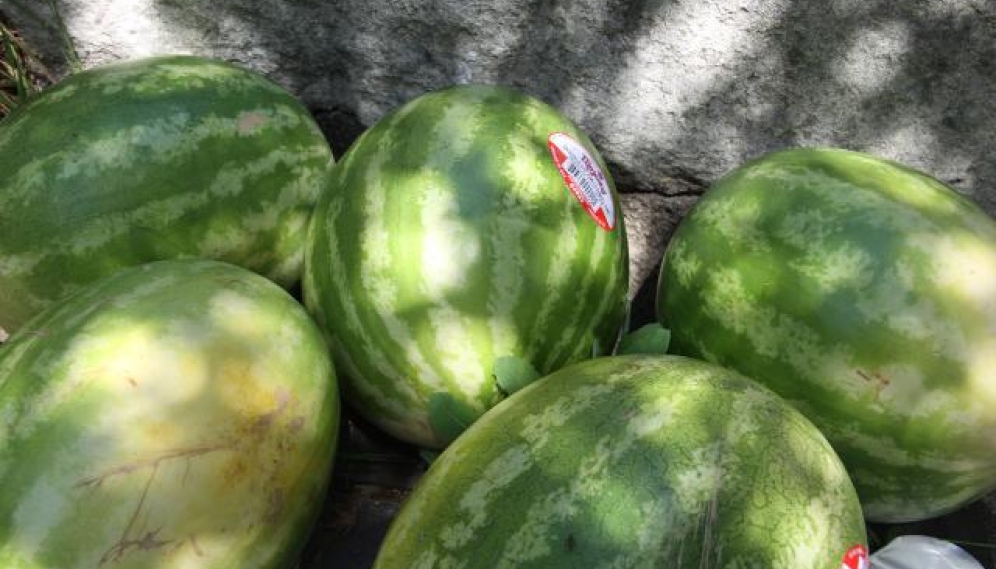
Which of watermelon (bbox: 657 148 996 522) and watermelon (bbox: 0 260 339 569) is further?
watermelon (bbox: 657 148 996 522)

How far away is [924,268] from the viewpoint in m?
1.52

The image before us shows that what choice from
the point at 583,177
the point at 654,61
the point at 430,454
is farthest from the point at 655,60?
the point at 430,454

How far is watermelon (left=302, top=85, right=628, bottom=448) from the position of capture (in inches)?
60.8

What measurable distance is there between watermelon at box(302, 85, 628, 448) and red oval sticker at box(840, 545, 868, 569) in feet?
1.84

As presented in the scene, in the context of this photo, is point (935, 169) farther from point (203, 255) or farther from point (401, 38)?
point (203, 255)

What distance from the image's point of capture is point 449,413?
156 centimetres

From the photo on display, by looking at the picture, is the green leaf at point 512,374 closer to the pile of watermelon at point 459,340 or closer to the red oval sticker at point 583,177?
the pile of watermelon at point 459,340

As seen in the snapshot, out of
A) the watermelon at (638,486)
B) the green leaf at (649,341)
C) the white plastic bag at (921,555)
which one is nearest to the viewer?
the watermelon at (638,486)

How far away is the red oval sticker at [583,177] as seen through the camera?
5.55 ft

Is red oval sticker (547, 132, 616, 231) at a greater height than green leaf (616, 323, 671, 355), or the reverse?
red oval sticker (547, 132, 616, 231)

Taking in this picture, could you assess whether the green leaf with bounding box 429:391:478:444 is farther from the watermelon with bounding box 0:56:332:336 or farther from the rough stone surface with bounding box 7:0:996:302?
the rough stone surface with bounding box 7:0:996:302

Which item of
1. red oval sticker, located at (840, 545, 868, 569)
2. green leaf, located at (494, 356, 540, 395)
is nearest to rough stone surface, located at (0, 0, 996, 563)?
green leaf, located at (494, 356, 540, 395)

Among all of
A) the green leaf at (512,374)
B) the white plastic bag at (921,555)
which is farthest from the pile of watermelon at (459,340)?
the white plastic bag at (921,555)

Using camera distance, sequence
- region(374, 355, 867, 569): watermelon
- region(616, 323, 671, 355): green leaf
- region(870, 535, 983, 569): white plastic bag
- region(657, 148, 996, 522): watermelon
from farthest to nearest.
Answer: region(870, 535, 983, 569): white plastic bag
region(616, 323, 671, 355): green leaf
region(657, 148, 996, 522): watermelon
region(374, 355, 867, 569): watermelon
